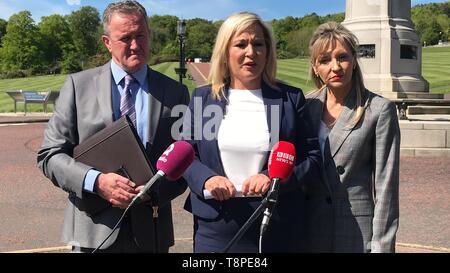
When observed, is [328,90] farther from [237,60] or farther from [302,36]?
[302,36]

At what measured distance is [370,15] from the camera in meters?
17.9

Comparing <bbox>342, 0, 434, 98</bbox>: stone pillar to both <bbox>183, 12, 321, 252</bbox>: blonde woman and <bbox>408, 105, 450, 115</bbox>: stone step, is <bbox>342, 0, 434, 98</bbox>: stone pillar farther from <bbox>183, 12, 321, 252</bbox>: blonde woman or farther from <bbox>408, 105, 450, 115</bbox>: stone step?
<bbox>183, 12, 321, 252</bbox>: blonde woman

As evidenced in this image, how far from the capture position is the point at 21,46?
3777 inches

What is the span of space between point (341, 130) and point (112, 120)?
1.15m

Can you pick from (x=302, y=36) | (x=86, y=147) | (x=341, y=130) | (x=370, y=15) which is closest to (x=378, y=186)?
(x=341, y=130)

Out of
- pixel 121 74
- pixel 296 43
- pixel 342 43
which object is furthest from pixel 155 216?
pixel 296 43

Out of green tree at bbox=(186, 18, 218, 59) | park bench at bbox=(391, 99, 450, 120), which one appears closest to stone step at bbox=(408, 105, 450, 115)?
park bench at bbox=(391, 99, 450, 120)

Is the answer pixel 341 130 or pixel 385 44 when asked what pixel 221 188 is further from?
pixel 385 44

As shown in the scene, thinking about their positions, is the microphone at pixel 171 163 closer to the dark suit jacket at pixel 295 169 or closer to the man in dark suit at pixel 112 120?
the dark suit jacket at pixel 295 169

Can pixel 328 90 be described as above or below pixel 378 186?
above

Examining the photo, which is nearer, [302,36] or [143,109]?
[143,109]

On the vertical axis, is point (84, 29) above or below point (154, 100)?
above
